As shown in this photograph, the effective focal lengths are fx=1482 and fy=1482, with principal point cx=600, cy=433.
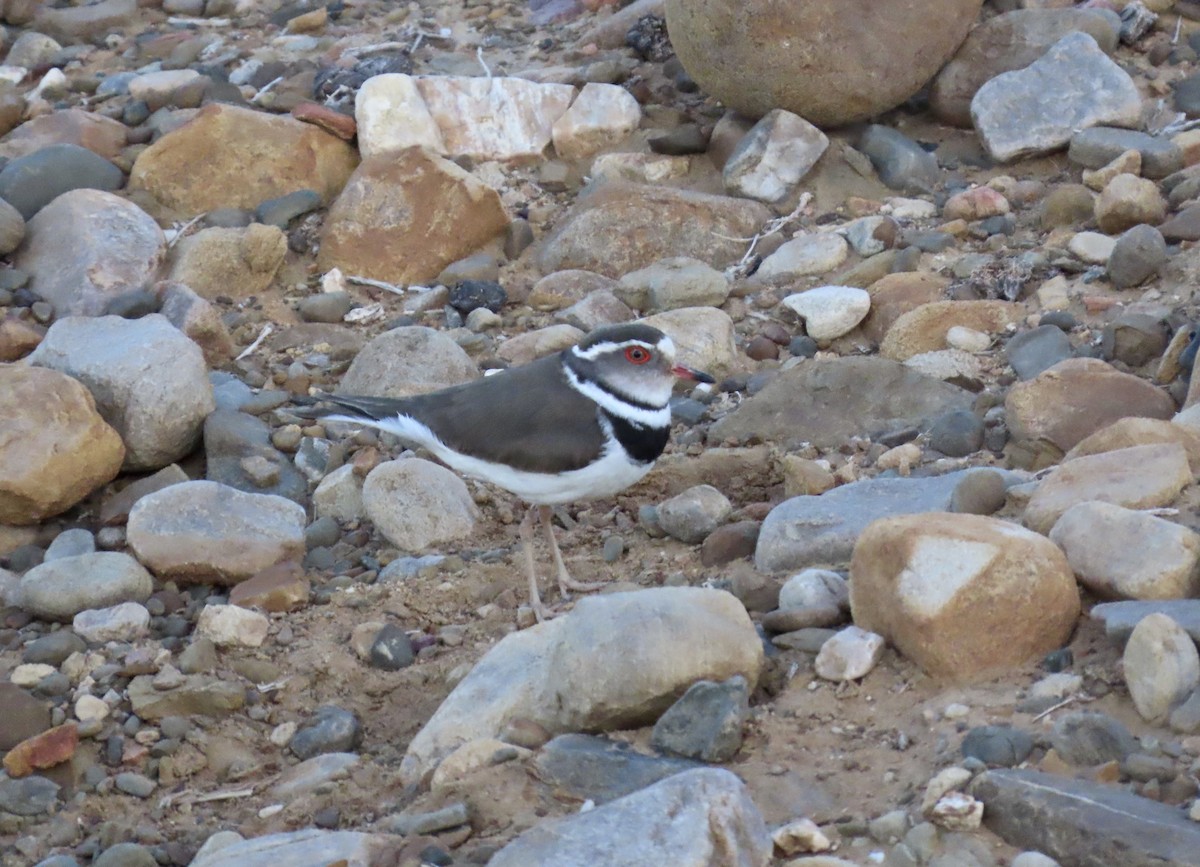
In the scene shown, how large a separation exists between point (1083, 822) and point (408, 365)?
449cm

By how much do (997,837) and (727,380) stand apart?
4.04 meters

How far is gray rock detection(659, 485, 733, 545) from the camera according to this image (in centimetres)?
598

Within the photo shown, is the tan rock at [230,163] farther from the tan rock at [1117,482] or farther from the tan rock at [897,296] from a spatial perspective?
the tan rock at [1117,482]

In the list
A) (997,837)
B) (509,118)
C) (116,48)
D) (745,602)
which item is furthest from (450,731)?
(116,48)

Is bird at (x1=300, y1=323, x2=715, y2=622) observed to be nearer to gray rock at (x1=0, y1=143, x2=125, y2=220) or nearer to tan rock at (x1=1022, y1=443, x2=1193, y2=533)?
tan rock at (x1=1022, y1=443, x2=1193, y2=533)

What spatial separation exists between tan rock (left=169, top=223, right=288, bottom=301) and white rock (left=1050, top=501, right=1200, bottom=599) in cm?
534

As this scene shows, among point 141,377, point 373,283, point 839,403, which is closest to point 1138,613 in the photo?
point 839,403

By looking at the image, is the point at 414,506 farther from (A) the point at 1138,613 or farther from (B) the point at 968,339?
(A) the point at 1138,613

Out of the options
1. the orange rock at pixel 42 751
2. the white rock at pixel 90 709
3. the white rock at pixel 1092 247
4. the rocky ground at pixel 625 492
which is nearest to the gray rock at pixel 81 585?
the rocky ground at pixel 625 492

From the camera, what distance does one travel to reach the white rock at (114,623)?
18.7ft

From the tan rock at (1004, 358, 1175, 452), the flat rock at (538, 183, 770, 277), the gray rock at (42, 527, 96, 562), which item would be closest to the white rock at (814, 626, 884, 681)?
the tan rock at (1004, 358, 1175, 452)

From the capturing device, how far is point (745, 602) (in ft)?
16.4

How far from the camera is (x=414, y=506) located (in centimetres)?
640

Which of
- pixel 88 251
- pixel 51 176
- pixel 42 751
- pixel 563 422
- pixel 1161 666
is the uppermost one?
pixel 1161 666
